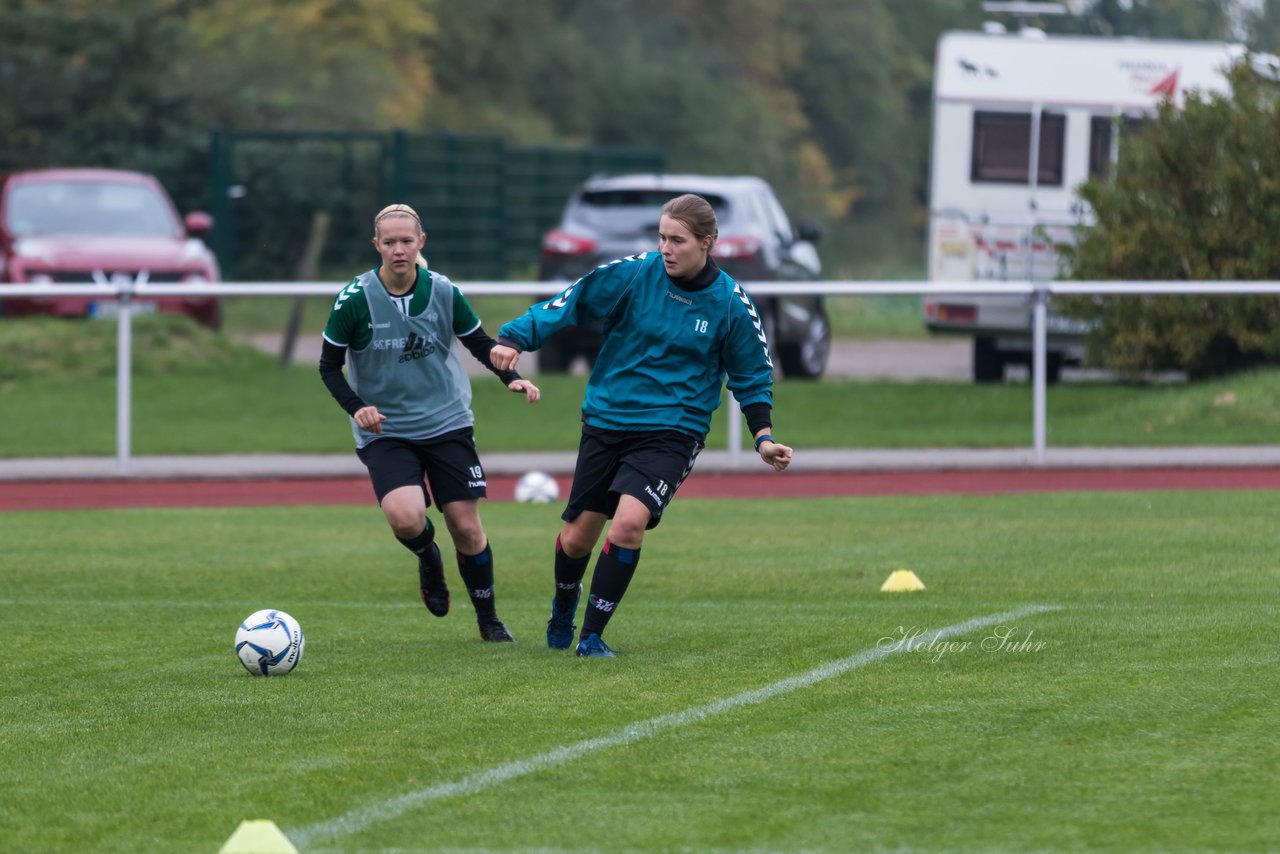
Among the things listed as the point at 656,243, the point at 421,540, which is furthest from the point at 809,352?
the point at 421,540

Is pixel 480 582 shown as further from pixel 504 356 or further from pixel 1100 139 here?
pixel 1100 139

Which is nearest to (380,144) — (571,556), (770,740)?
(571,556)

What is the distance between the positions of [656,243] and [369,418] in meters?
13.1

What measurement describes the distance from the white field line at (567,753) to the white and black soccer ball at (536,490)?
21.1 feet

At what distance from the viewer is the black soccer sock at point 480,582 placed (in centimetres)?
851

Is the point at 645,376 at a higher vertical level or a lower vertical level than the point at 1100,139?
higher

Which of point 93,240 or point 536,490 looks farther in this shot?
point 93,240

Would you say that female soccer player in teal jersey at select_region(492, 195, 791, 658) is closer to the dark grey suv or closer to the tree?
the tree

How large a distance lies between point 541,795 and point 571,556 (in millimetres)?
2612

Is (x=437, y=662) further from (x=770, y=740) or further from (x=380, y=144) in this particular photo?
(x=380, y=144)

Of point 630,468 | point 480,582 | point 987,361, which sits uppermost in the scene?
point 630,468

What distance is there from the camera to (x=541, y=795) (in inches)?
221

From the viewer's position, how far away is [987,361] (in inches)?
862

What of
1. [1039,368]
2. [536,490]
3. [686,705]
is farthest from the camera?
[1039,368]
